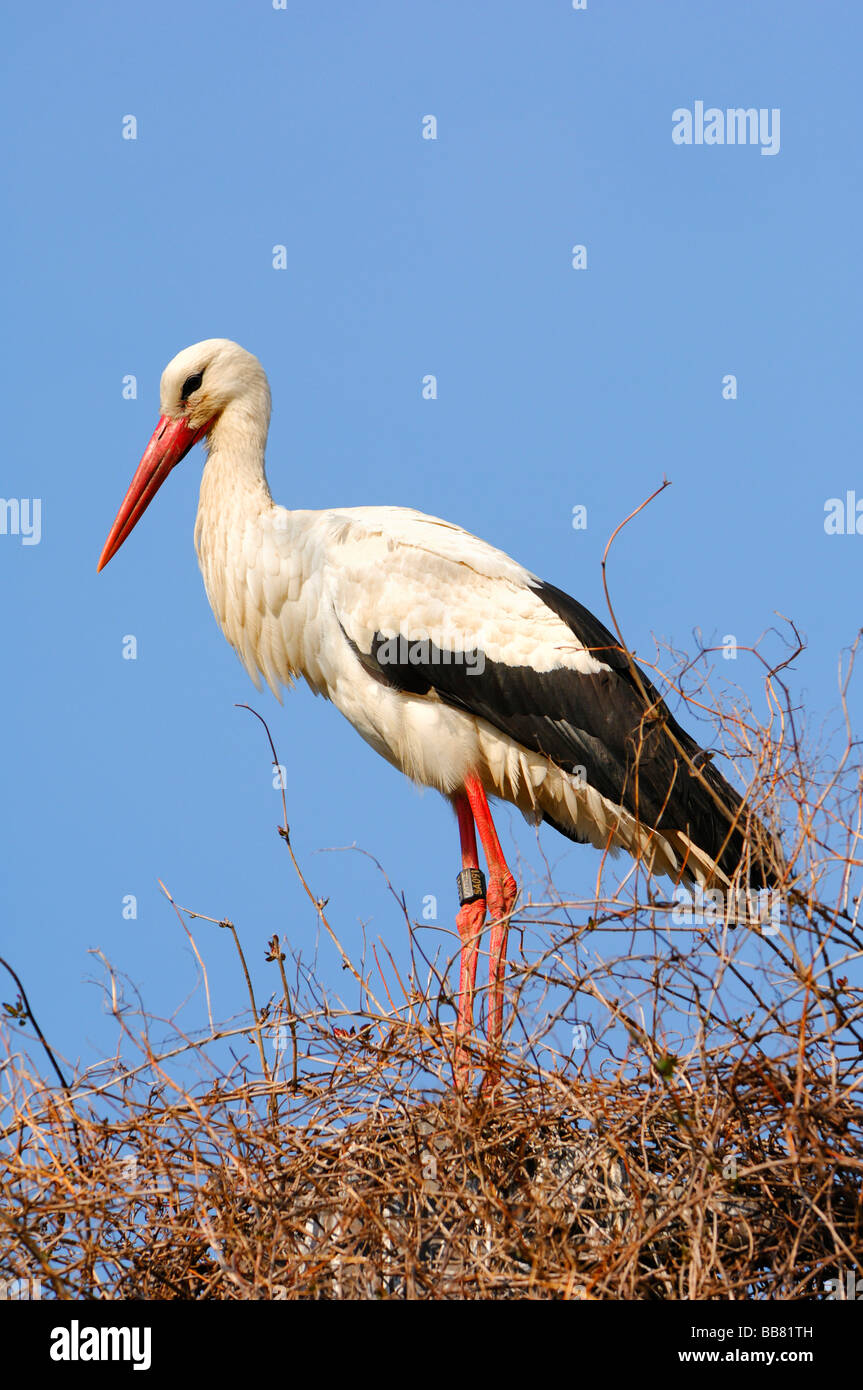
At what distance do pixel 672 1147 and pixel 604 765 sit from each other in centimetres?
187

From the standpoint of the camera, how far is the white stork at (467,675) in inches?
204

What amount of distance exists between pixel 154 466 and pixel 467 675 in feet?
5.11

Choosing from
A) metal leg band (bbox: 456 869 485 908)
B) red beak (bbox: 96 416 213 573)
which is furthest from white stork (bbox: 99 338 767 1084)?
red beak (bbox: 96 416 213 573)

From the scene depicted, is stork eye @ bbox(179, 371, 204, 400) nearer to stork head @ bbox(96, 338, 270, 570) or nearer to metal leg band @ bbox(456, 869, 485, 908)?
stork head @ bbox(96, 338, 270, 570)

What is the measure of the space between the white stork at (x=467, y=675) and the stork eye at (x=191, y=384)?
51cm

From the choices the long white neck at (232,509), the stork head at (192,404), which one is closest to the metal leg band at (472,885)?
the long white neck at (232,509)

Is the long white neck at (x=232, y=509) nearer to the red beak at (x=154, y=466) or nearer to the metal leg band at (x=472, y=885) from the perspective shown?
the red beak at (x=154, y=466)

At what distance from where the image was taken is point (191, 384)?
5.81 meters

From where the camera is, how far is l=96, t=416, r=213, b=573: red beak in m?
5.75

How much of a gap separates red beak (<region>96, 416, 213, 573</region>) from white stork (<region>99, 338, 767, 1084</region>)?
38 cm

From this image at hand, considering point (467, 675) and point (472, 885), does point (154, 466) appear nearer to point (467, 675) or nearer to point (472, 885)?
point (467, 675)

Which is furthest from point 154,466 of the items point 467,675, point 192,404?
point 467,675
